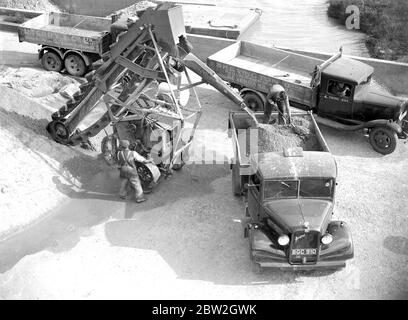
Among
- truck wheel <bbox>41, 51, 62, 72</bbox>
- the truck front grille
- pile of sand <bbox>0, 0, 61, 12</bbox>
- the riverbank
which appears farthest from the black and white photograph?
pile of sand <bbox>0, 0, 61, 12</bbox>

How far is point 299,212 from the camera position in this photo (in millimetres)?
9289

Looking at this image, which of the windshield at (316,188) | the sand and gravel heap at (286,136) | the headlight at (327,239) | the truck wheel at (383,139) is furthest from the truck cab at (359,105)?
the headlight at (327,239)

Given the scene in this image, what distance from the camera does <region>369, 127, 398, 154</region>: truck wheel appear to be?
13.3 m

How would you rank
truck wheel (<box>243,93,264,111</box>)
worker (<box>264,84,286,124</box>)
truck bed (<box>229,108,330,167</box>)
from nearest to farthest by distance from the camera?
truck bed (<box>229,108,330,167</box>) < worker (<box>264,84,286,124</box>) < truck wheel (<box>243,93,264,111</box>)

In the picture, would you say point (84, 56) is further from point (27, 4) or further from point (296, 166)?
point (296, 166)

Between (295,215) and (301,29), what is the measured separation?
59.9ft

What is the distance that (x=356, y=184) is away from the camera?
1228 cm

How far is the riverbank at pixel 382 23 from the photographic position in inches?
824

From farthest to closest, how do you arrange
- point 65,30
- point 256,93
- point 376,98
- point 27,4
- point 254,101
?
1. point 27,4
2. point 65,30
3. point 254,101
4. point 256,93
5. point 376,98

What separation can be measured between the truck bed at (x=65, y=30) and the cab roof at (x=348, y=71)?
6891mm

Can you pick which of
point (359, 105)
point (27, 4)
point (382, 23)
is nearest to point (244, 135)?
point (359, 105)

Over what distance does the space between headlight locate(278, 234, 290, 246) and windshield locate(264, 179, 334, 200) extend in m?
0.92

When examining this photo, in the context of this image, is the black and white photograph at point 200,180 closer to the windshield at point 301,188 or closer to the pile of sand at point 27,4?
the windshield at point 301,188

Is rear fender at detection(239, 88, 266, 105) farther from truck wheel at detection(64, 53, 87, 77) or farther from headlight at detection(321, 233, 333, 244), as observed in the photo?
headlight at detection(321, 233, 333, 244)
